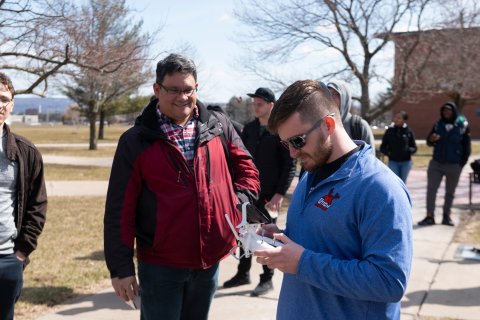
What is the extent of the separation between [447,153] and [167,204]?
7.03 metres

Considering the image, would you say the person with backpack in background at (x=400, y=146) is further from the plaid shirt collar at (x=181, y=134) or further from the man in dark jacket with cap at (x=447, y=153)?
the plaid shirt collar at (x=181, y=134)

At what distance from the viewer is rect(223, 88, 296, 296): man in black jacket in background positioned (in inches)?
204

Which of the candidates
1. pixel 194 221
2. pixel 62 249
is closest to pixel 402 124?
pixel 62 249

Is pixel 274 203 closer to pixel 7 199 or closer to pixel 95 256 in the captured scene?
pixel 7 199

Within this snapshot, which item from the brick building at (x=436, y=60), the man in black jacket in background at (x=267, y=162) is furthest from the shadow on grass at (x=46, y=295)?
the brick building at (x=436, y=60)

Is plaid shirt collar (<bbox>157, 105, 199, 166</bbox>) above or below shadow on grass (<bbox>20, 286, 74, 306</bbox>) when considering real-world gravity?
above

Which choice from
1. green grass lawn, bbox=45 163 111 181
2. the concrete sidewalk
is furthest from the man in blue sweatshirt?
green grass lawn, bbox=45 163 111 181

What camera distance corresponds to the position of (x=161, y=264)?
2854mm

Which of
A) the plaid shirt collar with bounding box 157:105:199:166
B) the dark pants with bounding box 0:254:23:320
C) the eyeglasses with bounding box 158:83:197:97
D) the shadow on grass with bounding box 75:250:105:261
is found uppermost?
the eyeglasses with bounding box 158:83:197:97

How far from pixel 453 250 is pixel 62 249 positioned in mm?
5173

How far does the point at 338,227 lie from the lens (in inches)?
Answer: 72.7

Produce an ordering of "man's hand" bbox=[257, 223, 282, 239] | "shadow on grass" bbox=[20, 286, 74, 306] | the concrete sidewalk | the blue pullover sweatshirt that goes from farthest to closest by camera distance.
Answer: "shadow on grass" bbox=[20, 286, 74, 306] < the concrete sidewalk < "man's hand" bbox=[257, 223, 282, 239] < the blue pullover sweatshirt

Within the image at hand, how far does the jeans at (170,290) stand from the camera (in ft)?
9.37

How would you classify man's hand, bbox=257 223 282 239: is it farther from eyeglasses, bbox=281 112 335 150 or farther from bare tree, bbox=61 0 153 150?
bare tree, bbox=61 0 153 150
